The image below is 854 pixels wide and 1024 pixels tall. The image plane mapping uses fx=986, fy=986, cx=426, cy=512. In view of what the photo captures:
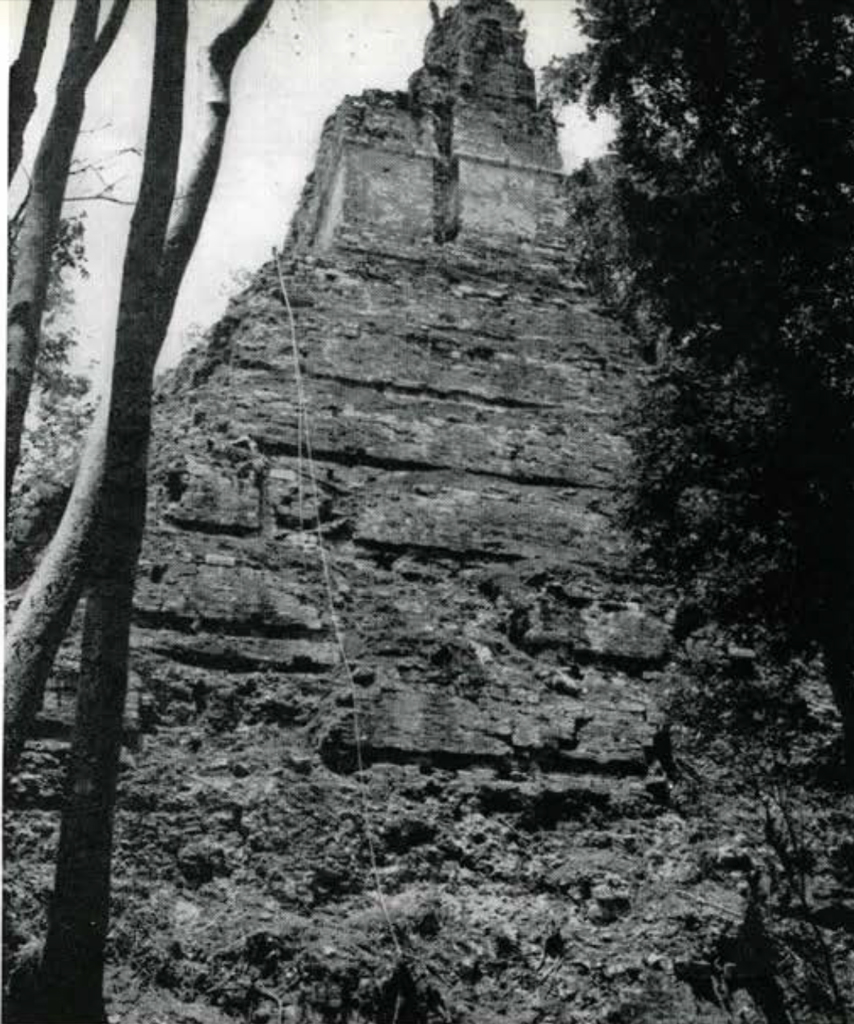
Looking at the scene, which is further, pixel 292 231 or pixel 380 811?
pixel 292 231

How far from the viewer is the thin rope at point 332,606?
5023mm

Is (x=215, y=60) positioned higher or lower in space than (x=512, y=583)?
higher

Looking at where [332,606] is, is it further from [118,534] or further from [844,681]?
[844,681]

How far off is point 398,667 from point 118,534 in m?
2.13

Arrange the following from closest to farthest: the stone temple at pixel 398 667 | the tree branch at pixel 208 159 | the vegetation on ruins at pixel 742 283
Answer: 1. the stone temple at pixel 398 667
2. the tree branch at pixel 208 159
3. the vegetation on ruins at pixel 742 283

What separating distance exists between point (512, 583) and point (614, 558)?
0.89 metres

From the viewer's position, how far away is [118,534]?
4488mm

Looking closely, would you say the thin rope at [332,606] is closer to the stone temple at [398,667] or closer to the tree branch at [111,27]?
the stone temple at [398,667]

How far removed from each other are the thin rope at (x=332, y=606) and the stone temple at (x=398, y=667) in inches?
0.9

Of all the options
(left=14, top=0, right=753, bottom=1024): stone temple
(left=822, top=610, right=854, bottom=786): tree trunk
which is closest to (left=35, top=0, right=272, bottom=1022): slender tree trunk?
(left=14, top=0, right=753, bottom=1024): stone temple

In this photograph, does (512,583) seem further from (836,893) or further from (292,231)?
(292,231)

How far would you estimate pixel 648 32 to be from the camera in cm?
719

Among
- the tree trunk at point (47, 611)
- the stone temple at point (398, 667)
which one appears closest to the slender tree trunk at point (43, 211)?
the tree trunk at point (47, 611)

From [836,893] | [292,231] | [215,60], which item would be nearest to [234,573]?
[215,60]
